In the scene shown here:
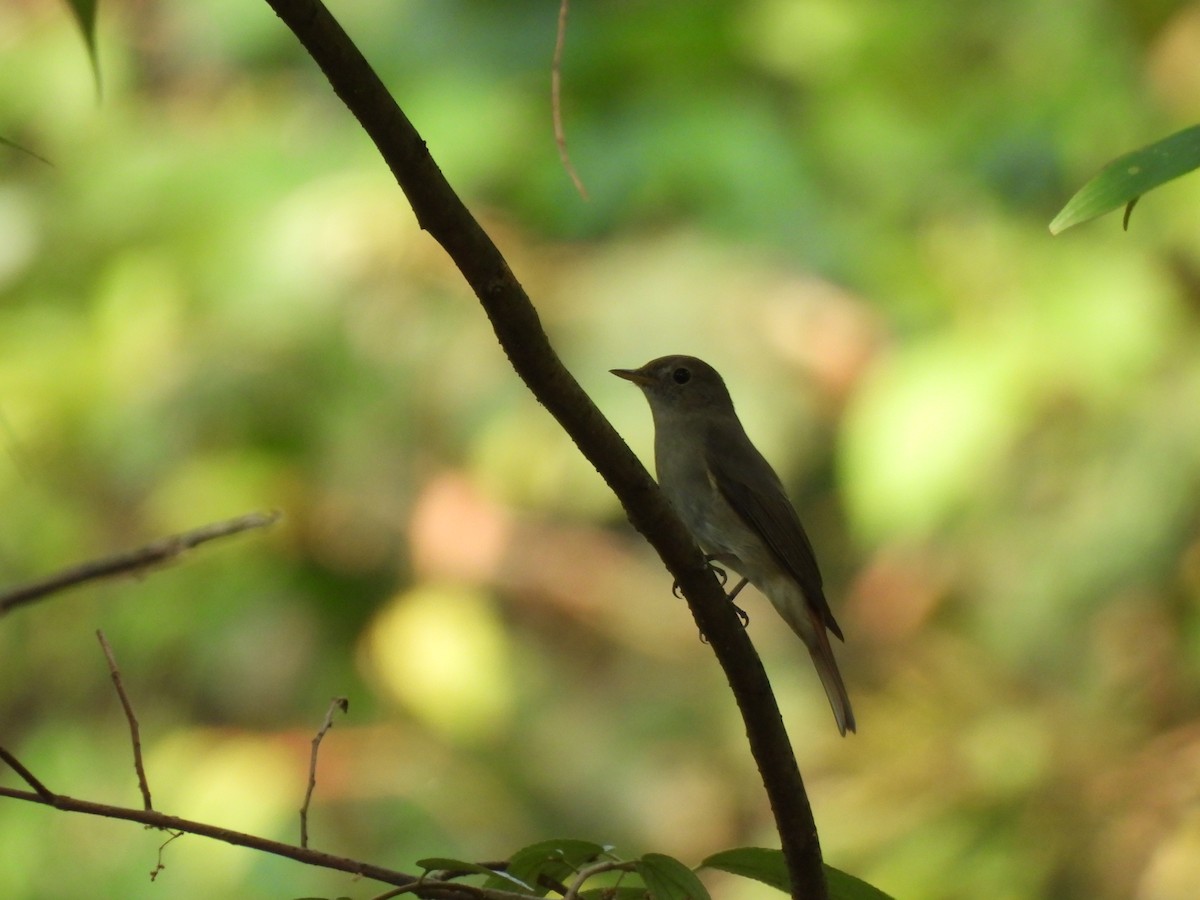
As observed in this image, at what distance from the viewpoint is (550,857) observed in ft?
4.58

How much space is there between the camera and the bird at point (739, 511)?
131 inches

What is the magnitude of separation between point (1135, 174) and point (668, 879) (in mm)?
731

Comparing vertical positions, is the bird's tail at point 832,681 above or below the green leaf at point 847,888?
above

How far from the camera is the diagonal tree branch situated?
122 centimetres

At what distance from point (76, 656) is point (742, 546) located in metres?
2.73

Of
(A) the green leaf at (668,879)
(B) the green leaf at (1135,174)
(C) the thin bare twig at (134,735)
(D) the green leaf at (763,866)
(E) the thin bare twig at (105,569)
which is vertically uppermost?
(B) the green leaf at (1135,174)

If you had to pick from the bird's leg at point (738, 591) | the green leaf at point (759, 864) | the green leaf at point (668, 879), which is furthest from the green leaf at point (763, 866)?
the bird's leg at point (738, 591)

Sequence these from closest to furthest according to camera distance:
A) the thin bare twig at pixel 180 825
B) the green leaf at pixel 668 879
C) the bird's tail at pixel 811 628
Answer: the thin bare twig at pixel 180 825 → the green leaf at pixel 668 879 → the bird's tail at pixel 811 628

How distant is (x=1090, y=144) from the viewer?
4.73 metres

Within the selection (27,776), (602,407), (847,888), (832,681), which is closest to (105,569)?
(27,776)

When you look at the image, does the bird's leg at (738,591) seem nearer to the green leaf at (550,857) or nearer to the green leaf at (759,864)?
the green leaf at (759,864)

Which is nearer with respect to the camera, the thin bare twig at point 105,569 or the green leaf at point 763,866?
the thin bare twig at point 105,569

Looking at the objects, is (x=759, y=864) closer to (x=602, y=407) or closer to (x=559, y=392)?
(x=559, y=392)

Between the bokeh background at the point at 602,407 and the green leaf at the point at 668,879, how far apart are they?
2.95m
